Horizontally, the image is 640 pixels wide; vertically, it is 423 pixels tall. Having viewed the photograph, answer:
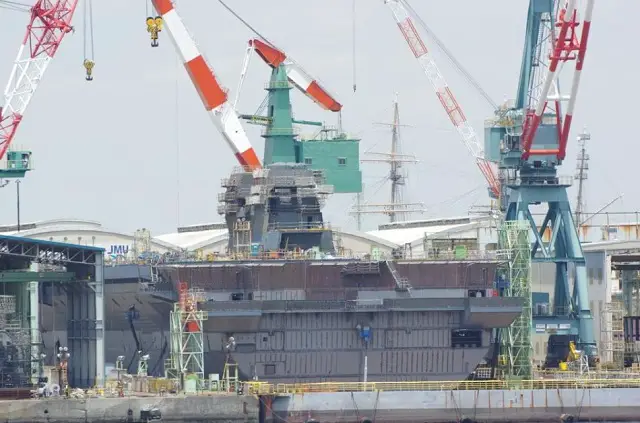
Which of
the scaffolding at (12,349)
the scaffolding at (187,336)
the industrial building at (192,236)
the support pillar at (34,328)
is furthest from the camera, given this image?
the industrial building at (192,236)

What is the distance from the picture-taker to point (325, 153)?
14550 cm

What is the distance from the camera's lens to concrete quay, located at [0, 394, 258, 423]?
11444 centimetres

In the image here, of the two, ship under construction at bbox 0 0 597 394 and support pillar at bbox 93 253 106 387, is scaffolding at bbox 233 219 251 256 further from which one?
support pillar at bbox 93 253 106 387

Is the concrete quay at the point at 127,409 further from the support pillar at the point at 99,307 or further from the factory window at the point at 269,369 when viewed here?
the support pillar at the point at 99,307

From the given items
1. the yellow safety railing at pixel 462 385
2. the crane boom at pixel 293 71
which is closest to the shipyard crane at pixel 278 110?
the crane boom at pixel 293 71

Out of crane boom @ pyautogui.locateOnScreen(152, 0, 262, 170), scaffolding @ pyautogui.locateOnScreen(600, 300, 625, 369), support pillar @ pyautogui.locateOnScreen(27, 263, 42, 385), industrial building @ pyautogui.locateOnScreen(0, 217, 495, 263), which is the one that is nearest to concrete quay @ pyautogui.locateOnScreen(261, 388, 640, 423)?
scaffolding @ pyautogui.locateOnScreen(600, 300, 625, 369)

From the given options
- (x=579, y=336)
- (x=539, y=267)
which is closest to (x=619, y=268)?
(x=579, y=336)

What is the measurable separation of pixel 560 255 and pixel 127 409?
4148 cm

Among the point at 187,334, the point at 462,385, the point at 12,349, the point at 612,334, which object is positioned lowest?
the point at 462,385

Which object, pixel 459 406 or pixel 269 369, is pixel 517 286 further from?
pixel 269 369

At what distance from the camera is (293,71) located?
481 feet

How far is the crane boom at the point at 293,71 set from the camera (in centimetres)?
14550

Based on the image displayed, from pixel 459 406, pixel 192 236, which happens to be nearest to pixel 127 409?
pixel 459 406

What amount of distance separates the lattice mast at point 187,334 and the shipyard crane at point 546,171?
96.7 feet
